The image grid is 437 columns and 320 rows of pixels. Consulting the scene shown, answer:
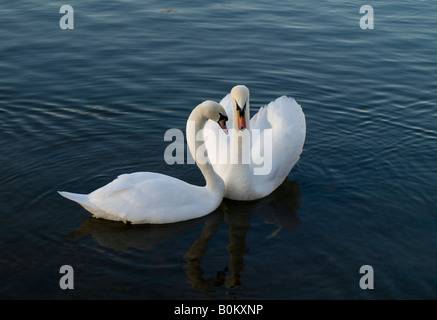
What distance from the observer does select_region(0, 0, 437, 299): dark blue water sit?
27.2 ft

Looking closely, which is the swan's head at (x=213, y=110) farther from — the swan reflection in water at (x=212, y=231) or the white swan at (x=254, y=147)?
the swan reflection in water at (x=212, y=231)

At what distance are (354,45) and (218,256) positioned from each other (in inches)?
444

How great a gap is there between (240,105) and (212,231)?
1.92 m

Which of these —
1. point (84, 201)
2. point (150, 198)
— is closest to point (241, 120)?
point (150, 198)

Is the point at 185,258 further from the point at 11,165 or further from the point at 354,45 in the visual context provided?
the point at 354,45

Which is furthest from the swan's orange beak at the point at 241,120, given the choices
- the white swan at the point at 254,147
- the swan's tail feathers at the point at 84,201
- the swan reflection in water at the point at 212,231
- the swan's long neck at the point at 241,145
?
the swan's tail feathers at the point at 84,201

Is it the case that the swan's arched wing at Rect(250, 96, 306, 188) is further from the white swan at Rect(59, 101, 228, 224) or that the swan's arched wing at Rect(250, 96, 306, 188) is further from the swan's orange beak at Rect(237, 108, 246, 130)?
the white swan at Rect(59, 101, 228, 224)

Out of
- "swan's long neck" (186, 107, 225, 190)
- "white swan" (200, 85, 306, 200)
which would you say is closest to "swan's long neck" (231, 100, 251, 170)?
"white swan" (200, 85, 306, 200)

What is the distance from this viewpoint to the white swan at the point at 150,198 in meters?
9.13

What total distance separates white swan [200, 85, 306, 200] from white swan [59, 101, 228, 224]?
42 cm

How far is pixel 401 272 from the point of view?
8.37 meters

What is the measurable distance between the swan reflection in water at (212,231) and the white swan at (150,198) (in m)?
0.14

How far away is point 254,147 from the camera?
10.7 m
